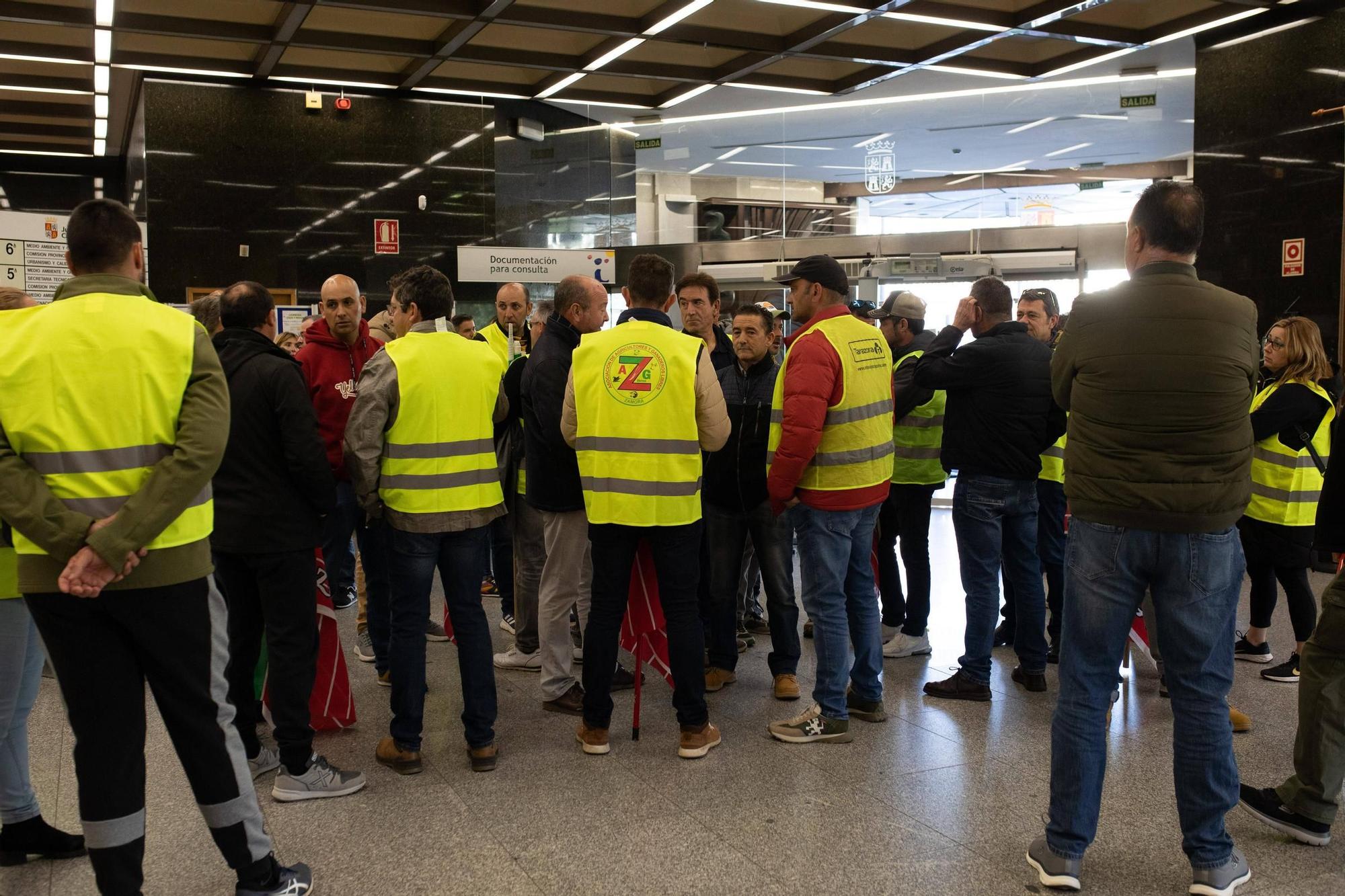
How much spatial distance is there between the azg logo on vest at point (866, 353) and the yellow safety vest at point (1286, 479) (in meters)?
1.94

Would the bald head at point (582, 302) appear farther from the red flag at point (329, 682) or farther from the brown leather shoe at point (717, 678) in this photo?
the brown leather shoe at point (717, 678)

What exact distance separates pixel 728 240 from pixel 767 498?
9.14 m

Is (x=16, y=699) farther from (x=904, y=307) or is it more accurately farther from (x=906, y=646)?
(x=904, y=307)

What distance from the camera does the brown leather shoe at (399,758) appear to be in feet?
12.1

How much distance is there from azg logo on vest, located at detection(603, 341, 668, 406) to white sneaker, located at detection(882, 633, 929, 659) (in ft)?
7.09

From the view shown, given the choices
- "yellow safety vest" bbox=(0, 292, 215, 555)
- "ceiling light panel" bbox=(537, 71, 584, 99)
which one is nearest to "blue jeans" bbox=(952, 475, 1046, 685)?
"yellow safety vest" bbox=(0, 292, 215, 555)

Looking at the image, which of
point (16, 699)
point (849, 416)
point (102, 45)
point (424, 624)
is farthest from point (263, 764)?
point (102, 45)

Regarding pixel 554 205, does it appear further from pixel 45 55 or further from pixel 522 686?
pixel 522 686

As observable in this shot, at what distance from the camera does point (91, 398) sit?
2.34m

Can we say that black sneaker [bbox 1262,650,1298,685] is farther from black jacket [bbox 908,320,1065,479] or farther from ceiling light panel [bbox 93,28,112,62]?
ceiling light panel [bbox 93,28,112,62]

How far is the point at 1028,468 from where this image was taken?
432 cm

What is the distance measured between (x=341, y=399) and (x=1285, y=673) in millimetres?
4338

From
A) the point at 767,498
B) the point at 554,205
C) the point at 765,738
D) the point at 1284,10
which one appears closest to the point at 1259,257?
the point at 1284,10

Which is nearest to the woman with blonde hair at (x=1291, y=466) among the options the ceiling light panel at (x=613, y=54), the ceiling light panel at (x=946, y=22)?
the ceiling light panel at (x=946, y=22)
